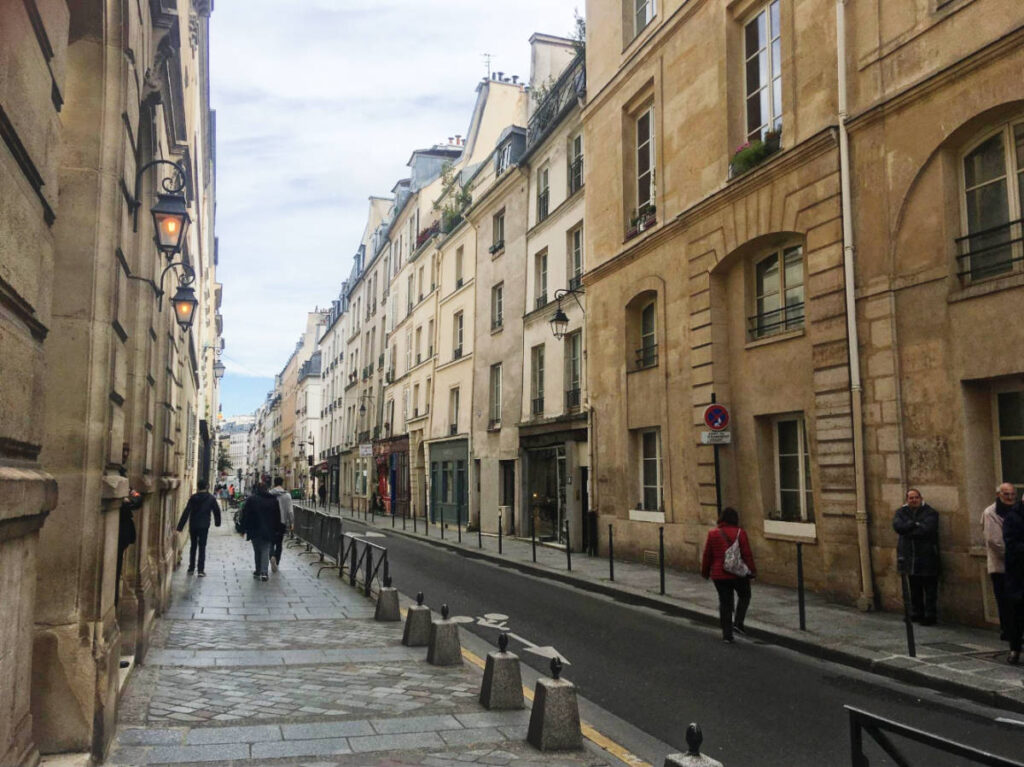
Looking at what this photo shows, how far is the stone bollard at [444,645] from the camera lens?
7594 millimetres

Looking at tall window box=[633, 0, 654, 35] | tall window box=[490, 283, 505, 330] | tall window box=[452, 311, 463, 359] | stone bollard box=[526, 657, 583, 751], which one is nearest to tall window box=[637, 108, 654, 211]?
tall window box=[633, 0, 654, 35]

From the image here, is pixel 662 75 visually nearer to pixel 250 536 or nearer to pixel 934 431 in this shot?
pixel 934 431

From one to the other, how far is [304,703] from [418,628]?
7.93ft

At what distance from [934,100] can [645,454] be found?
938cm

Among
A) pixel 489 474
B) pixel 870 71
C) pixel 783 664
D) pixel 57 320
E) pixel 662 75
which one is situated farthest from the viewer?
pixel 489 474

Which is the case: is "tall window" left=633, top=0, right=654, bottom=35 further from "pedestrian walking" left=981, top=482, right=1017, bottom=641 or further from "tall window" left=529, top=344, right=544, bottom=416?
"pedestrian walking" left=981, top=482, right=1017, bottom=641

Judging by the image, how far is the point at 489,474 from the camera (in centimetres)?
2700

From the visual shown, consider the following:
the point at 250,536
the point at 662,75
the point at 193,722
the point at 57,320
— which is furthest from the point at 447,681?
the point at 662,75

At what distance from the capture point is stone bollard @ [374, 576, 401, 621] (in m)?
10.2

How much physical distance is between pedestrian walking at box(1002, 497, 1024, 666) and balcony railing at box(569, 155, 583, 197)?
15677mm

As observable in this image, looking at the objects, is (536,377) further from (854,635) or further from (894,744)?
(894,744)

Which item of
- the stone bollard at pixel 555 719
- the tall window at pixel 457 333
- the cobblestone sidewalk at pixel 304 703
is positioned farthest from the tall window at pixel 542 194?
the stone bollard at pixel 555 719

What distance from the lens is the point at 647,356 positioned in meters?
18.0

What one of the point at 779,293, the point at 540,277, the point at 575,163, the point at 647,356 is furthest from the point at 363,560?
the point at 575,163
